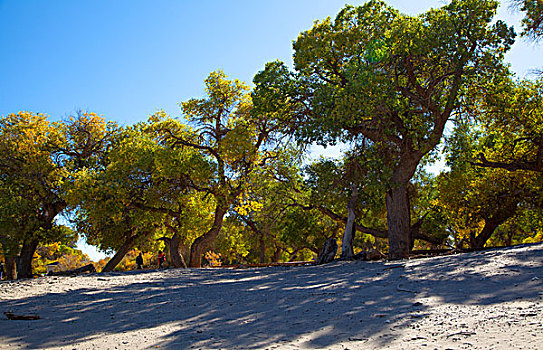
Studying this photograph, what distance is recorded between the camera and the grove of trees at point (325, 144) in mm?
13484

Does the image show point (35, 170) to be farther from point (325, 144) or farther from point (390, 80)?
point (390, 80)

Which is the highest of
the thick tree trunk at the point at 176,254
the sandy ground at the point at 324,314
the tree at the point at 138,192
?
the tree at the point at 138,192

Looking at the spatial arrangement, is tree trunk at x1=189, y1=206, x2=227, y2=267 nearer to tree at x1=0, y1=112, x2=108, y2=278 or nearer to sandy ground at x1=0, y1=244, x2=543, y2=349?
tree at x1=0, y1=112, x2=108, y2=278

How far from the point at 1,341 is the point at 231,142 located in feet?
45.8

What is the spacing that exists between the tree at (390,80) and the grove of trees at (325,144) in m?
0.06

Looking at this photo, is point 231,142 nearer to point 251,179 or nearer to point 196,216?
point 251,179

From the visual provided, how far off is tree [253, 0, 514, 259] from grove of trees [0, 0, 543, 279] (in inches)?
2.3

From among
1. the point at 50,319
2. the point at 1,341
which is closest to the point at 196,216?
the point at 50,319

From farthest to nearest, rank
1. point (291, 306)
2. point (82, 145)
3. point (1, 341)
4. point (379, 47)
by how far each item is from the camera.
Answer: point (82, 145) → point (379, 47) → point (291, 306) → point (1, 341)

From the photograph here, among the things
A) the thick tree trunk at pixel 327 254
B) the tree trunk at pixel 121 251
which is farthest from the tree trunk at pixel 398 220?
the tree trunk at pixel 121 251

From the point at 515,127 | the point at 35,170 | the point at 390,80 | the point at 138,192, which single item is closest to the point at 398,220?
the point at 390,80

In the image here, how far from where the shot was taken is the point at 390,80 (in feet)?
44.7

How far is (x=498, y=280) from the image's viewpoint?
20.1 feet

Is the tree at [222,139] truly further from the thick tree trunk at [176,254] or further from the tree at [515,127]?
the tree at [515,127]
